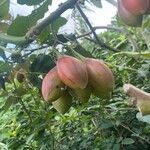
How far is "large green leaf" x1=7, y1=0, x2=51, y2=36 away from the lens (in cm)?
87

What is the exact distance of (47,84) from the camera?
2.53ft

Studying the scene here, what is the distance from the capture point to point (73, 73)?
2.40 feet

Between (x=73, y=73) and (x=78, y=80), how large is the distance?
0.02 metres

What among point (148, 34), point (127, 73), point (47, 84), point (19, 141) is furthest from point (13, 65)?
point (19, 141)

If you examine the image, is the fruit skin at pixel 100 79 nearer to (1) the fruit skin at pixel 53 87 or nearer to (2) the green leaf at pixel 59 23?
(1) the fruit skin at pixel 53 87

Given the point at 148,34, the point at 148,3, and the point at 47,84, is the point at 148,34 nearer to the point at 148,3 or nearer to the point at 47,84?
the point at 148,3

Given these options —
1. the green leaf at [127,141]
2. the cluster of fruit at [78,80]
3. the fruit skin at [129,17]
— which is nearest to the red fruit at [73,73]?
the cluster of fruit at [78,80]

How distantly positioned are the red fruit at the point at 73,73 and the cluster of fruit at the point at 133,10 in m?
0.12

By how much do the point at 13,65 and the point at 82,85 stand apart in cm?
35

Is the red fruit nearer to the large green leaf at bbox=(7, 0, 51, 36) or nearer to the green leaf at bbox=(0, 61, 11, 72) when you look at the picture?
the large green leaf at bbox=(7, 0, 51, 36)

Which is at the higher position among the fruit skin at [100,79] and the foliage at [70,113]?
the fruit skin at [100,79]

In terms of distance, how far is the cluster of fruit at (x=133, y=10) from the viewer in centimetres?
59

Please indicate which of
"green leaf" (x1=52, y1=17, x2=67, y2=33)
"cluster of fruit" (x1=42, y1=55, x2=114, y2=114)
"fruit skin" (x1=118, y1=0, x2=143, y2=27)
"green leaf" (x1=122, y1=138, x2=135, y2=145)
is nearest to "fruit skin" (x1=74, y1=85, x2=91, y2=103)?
"cluster of fruit" (x1=42, y1=55, x2=114, y2=114)

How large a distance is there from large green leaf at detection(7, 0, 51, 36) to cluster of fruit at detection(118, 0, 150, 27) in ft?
0.84
